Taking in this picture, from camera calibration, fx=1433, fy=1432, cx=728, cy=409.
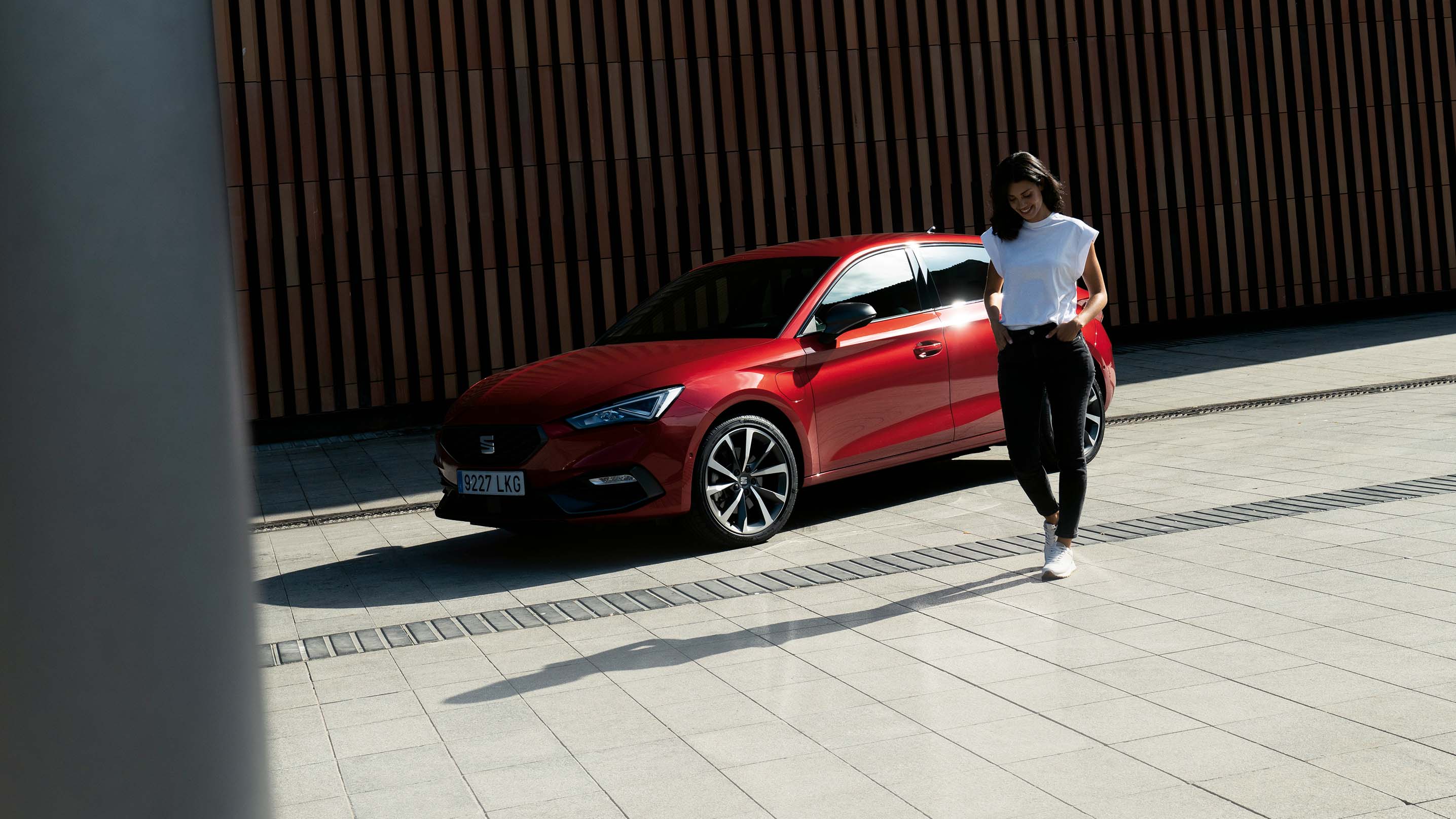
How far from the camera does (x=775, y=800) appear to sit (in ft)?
11.9

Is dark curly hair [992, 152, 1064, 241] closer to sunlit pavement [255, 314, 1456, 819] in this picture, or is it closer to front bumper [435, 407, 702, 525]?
sunlit pavement [255, 314, 1456, 819]

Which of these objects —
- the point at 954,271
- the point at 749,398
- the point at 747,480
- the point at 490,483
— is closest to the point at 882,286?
the point at 954,271

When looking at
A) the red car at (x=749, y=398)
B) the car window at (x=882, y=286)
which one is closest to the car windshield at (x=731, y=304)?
the red car at (x=749, y=398)

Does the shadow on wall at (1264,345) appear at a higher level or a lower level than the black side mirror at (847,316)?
lower

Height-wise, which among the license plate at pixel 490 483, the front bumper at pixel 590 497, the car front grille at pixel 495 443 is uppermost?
the car front grille at pixel 495 443

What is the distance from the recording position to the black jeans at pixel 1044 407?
19.6 ft

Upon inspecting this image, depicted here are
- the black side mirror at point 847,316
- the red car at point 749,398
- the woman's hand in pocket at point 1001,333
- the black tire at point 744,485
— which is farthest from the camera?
the black side mirror at point 847,316

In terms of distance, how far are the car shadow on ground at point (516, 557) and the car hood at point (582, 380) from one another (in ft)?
2.05

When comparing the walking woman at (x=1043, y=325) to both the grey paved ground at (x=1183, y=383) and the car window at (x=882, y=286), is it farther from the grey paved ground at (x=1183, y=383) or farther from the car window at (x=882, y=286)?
the grey paved ground at (x=1183, y=383)

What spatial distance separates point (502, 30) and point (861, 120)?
3905mm

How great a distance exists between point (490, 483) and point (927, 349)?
97.6 inches

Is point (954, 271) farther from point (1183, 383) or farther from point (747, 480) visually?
point (1183, 383)

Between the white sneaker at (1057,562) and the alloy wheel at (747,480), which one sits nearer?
the white sneaker at (1057,562)

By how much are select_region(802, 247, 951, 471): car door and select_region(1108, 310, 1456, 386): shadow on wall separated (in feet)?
18.5
